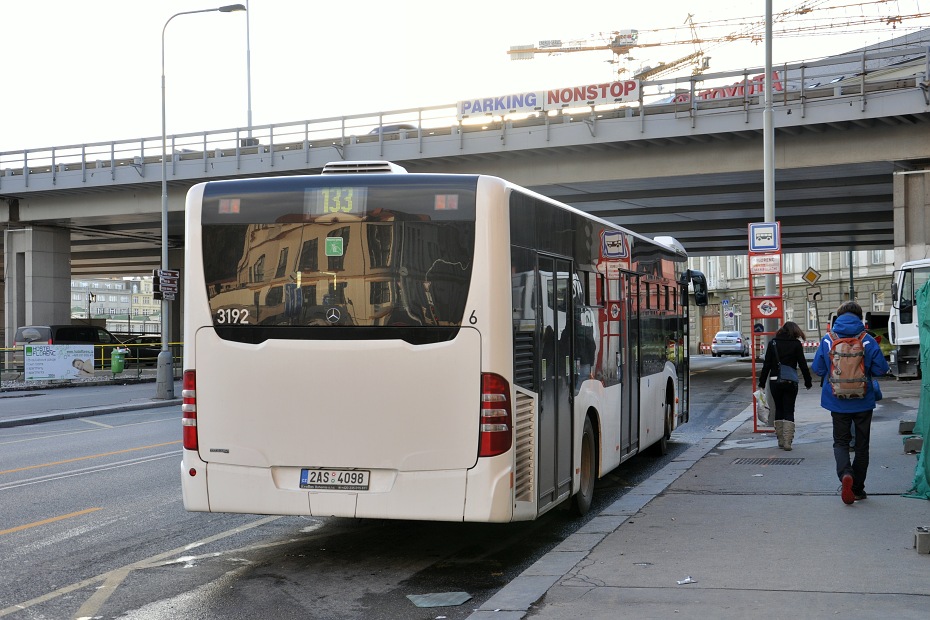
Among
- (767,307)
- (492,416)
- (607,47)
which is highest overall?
(607,47)

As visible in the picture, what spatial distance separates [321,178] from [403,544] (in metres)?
3.02

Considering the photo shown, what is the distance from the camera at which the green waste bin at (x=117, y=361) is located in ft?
123

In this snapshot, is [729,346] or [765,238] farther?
[729,346]

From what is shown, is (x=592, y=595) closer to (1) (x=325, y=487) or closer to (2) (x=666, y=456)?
(1) (x=325, y=487)

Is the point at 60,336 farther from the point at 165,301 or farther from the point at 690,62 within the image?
the point at 690,62

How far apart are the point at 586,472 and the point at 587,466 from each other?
0.20 ft

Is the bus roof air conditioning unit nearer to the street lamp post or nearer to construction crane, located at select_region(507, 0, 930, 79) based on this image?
the street lamp post

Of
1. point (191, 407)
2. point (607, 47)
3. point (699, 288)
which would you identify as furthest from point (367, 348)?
point (607, 47)

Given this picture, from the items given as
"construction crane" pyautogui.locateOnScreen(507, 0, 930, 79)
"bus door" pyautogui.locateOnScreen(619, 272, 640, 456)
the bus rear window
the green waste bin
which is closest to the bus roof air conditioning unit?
the bus rear window

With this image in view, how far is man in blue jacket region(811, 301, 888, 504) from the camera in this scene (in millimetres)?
9367

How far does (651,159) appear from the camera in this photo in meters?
34.0

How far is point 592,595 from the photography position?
20.6 feet

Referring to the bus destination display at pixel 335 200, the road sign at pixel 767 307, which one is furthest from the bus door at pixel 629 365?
the road sign at pixel 767 307

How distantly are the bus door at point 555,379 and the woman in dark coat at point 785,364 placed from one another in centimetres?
550
